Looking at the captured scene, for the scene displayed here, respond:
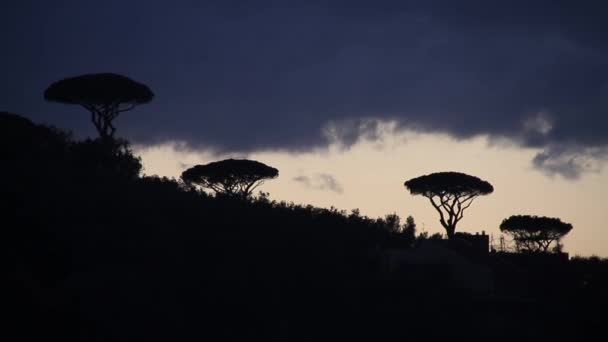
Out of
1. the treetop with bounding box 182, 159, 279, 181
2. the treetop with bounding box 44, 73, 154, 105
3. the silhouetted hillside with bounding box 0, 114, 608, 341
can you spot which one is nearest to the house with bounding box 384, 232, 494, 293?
the silhouetted hillside with bounding box 0, 114, 608, 341

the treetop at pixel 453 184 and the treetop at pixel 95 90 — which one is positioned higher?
the treetop at pixel 95 90

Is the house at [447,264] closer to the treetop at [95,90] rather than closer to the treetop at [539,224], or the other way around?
the treetop at [539,224]

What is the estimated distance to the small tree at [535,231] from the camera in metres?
48.9

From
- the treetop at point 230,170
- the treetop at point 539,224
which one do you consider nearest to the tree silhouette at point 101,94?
the treetop at point 230,170

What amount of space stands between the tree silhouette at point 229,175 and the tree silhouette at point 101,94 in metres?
6.76

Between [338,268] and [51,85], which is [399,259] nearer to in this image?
[338,268]

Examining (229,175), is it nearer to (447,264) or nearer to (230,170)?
(230,170)

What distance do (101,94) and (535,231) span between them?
31.9 metres

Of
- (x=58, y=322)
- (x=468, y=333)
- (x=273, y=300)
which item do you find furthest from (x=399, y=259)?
(x=58, y=322)

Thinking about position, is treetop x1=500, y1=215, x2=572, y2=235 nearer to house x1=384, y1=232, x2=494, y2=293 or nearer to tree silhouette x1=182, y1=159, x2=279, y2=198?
house x1=384, y1=232, x2=494, y2=293

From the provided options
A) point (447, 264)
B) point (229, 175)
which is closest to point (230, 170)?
point (229, 175)

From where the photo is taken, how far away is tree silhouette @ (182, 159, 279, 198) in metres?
43.3

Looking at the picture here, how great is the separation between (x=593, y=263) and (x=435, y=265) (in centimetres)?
1335

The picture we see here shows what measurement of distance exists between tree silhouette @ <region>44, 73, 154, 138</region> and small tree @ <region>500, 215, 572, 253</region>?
1114 inches
